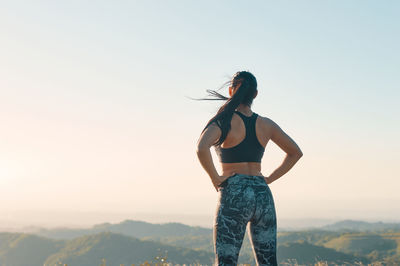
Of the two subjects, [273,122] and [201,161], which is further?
[273,122]

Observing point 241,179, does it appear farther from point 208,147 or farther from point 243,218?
point 208,147

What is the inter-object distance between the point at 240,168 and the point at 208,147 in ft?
1.69

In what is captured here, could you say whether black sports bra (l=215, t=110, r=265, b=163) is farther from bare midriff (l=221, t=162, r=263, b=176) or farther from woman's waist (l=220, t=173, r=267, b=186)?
woman's waist (l=220, t=173, r=267, b=186)

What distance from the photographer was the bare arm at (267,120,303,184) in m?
6.60

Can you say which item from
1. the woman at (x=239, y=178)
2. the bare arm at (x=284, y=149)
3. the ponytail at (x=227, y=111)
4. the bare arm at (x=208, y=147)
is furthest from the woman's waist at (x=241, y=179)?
the bare arm at (x=284, y=149)

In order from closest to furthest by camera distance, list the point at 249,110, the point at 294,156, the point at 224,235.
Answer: the point at 224,235
the point at 249,110
the point at 294,156

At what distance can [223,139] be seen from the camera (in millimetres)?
6102

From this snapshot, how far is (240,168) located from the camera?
241 inches

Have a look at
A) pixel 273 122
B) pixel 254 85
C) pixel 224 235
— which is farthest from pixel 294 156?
pixel 224 235

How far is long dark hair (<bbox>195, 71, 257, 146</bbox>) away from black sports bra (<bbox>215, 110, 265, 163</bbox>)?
16 cm

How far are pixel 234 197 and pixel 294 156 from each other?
4.89 feet

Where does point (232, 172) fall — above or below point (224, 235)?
above

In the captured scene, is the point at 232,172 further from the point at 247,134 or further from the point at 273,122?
the point at 273,122

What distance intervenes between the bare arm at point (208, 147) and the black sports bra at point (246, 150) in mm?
233
